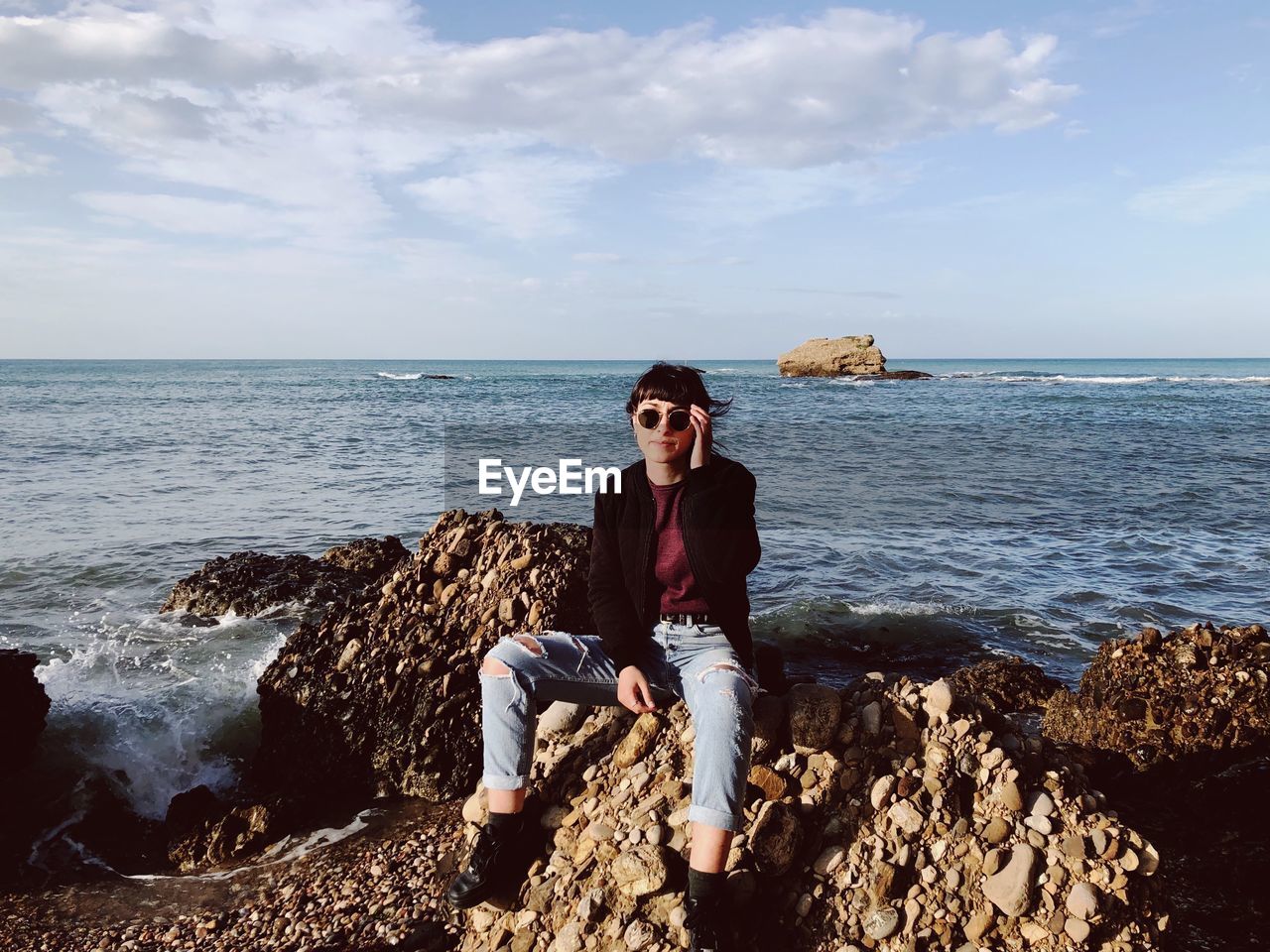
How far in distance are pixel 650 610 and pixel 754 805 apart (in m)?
1.12

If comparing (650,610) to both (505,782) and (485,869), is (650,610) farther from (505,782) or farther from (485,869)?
(485,869)

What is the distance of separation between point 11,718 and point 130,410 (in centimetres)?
4202

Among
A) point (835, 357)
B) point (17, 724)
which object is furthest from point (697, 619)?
point (835, 357)

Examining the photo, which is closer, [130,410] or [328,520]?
[328,520]

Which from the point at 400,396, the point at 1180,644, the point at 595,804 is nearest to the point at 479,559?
the point at 595,804

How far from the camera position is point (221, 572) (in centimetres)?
1103

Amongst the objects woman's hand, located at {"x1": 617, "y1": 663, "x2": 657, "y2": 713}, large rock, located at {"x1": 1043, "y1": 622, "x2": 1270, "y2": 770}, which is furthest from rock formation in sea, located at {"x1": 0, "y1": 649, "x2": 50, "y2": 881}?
large rock, located at {"x1": 1043, "y1": 622, "x2": 1270, "y2": 770}

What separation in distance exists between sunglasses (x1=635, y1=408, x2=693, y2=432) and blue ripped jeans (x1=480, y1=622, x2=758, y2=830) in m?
1.06

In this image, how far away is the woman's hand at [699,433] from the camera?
4230 millimetres

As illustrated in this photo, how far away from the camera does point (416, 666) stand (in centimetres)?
655

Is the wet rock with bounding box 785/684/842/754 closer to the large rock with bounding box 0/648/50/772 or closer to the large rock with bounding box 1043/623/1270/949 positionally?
the large rock with bounding box 1043/623/1270/949

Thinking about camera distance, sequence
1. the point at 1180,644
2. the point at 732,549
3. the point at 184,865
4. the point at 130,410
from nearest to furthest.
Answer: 1. the point at 732,549
2. the point at 184,865
3. the point at 1180,644
4. the point at 130,410

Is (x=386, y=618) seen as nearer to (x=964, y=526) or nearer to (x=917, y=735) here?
(x=917, y=735)

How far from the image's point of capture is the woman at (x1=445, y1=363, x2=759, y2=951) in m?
4.09
